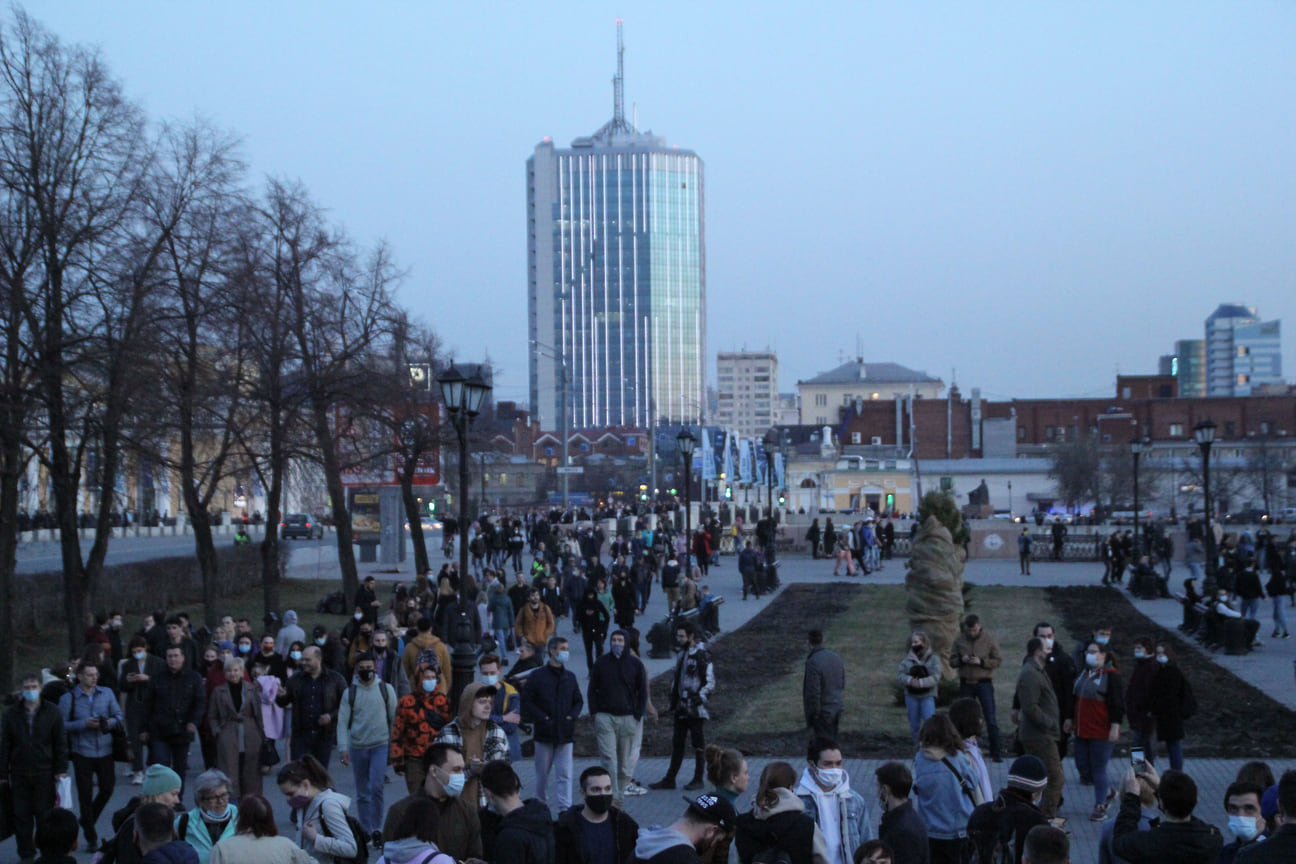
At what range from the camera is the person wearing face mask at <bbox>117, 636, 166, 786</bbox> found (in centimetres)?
1351

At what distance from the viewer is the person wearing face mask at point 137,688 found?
13.5 meters

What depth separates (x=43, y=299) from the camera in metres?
21.4

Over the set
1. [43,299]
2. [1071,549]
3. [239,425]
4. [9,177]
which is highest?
[9,177]

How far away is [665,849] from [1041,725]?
654 cm

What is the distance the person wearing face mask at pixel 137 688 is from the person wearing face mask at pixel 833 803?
308 inches

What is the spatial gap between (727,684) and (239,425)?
11.0 m

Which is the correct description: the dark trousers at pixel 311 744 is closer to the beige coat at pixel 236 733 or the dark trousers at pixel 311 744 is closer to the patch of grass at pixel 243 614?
the beige coat at pixel 236 733

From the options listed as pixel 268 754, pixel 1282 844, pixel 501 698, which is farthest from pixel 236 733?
pixel 1282 844

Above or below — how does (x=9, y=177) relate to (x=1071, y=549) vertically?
above

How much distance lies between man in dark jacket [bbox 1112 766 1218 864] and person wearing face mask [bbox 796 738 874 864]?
5.37 feet

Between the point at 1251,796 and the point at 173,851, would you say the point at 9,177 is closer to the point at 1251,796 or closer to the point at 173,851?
the point at 173,851

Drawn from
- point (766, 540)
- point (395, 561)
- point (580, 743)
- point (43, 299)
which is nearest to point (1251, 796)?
point (580, 743)

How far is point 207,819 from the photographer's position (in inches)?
304

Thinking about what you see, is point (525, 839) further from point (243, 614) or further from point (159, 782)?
point (243, 614)
